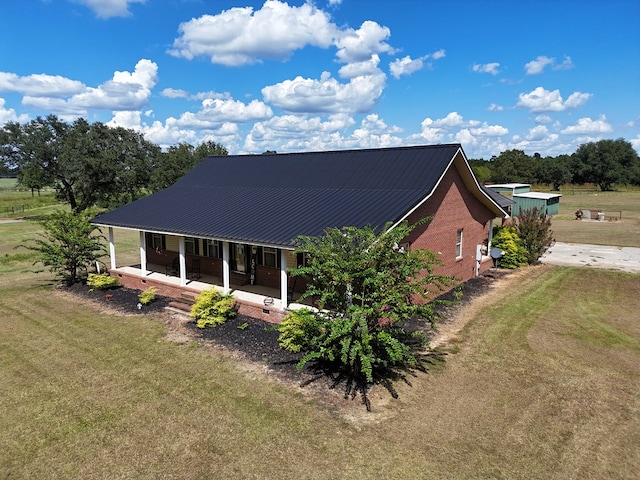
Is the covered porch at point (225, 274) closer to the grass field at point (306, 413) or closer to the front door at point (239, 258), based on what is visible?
the front door at point (239, 258)

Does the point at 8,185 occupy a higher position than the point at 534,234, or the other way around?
the point at 8,185

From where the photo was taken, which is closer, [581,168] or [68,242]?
[68,242]

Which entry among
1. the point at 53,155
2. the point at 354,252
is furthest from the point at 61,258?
the point at 53,155

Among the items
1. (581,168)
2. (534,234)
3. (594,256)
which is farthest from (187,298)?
(581,168)

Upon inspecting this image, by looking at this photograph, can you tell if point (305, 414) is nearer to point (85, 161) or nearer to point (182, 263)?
point (182, 263)

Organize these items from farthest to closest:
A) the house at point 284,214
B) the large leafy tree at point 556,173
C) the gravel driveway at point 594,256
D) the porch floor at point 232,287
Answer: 1. the large leafy tree at point 556,173
2. the gravel driveway at point 594,256
3. the porch floor at point 232,287
4. the house at point 284,214

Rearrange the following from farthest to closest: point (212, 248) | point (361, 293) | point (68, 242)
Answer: point (212, 248) < point (68, 242) < point (361, 293)

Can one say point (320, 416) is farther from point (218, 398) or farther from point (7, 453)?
point (7, 453)

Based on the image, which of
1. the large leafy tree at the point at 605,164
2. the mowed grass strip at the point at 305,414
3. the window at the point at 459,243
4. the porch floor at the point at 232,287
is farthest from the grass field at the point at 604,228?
the large leafy tree at the point at 605,164
